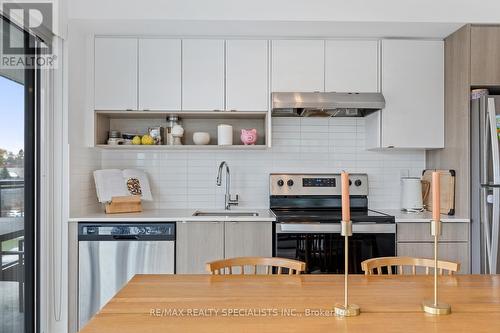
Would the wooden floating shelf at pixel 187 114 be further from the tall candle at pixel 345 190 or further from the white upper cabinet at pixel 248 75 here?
the tall candle at pixel 345 190

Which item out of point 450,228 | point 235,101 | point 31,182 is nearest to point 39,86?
point 31,182

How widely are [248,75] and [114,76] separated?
1021 mm

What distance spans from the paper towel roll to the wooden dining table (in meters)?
1.69

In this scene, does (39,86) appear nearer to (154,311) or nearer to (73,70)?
(73,70)

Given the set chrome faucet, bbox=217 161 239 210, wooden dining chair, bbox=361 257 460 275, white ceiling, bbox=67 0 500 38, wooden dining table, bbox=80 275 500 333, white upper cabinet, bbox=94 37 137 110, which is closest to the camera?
wooden dining table, bbox=80 275 500 333

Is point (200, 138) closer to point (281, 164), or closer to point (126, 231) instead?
point (281, 164)

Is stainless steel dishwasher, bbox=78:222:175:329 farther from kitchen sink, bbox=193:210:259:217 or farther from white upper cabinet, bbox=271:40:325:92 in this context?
white upper cabinet, bbox=271:40:325:92

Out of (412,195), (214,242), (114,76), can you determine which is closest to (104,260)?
(214,242)

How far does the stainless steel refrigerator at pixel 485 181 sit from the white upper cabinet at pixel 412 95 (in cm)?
35

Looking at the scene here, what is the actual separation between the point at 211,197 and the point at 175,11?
1514mm

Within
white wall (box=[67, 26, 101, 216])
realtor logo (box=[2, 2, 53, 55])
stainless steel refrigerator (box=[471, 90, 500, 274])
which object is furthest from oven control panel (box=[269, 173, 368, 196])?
realtor logo (box=[2, 2, 53, 55])

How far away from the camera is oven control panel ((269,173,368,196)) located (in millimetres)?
3477

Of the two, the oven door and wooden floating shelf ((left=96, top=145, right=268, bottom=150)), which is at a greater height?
wooden floating shelf ((left=96, top=145, right=268, bottom=150))

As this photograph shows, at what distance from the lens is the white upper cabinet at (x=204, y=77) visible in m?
3.15
